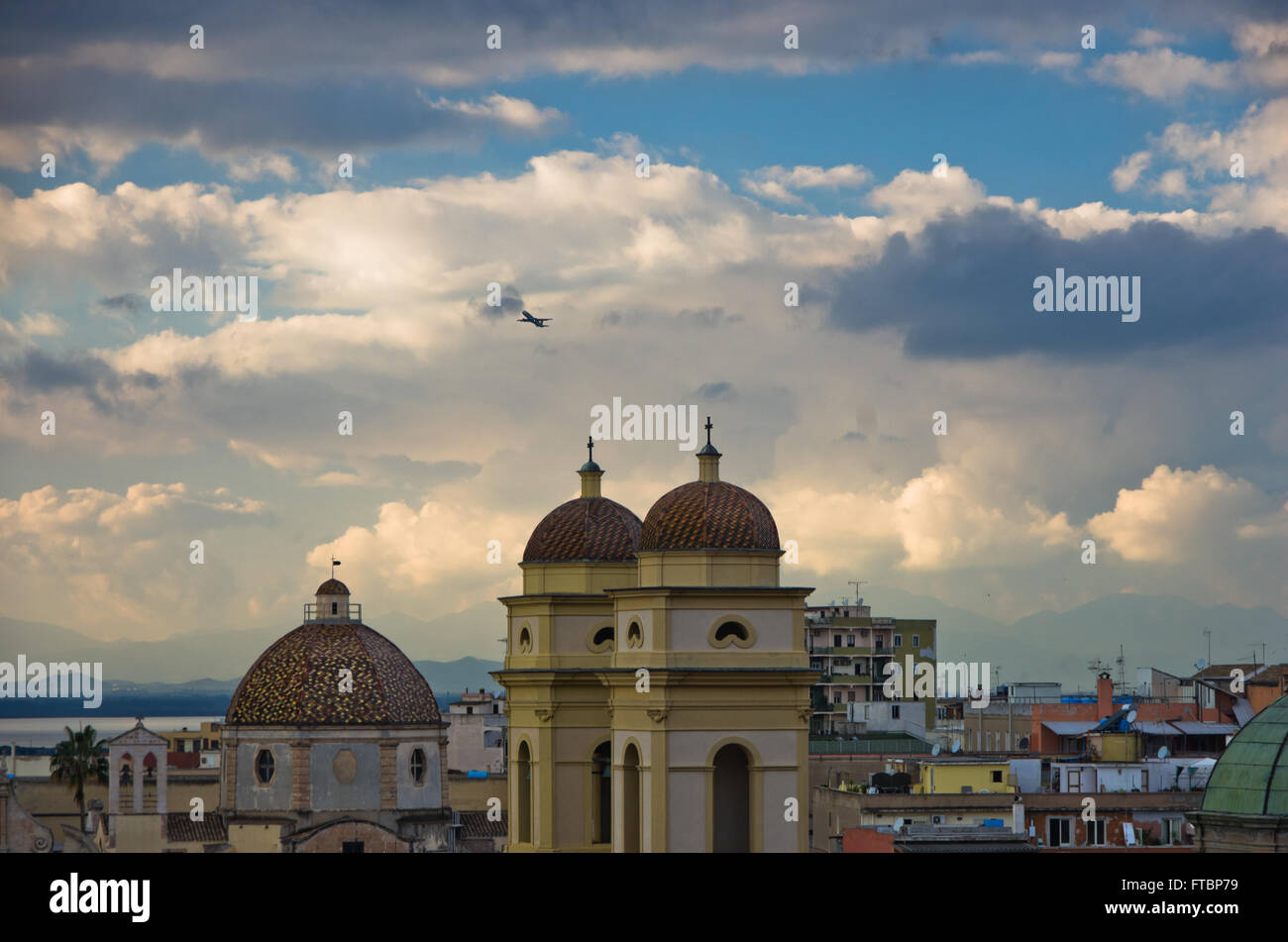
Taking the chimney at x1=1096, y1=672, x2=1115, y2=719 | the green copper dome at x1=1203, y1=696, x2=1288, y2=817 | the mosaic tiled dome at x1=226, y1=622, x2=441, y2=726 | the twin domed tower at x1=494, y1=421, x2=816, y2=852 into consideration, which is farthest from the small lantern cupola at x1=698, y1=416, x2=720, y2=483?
the chimney at x1=1096, y1=672, x2=1115, y2=719

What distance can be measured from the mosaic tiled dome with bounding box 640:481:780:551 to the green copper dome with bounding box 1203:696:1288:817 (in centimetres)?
1092

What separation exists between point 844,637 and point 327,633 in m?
49.2

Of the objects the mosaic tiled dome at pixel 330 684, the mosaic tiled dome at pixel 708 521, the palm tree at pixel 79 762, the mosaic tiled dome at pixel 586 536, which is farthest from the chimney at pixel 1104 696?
the mosaic tiled dome at pixel 708 521

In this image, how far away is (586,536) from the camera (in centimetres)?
5600

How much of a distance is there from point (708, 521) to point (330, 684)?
41462 mm

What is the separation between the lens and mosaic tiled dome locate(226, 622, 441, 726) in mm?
86688

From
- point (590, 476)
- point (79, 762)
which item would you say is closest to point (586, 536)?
point (590, 476)

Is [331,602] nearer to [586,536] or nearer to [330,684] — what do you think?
[330,684]

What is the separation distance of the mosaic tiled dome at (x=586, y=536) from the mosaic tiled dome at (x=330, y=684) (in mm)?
32121

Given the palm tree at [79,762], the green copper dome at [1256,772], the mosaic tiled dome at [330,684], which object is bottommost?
the green copper dome at [1256,772]

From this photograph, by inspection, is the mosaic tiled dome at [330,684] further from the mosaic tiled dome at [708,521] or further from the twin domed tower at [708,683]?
the mosaic tiled dome at [708,521]

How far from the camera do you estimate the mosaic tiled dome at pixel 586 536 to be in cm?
5597
